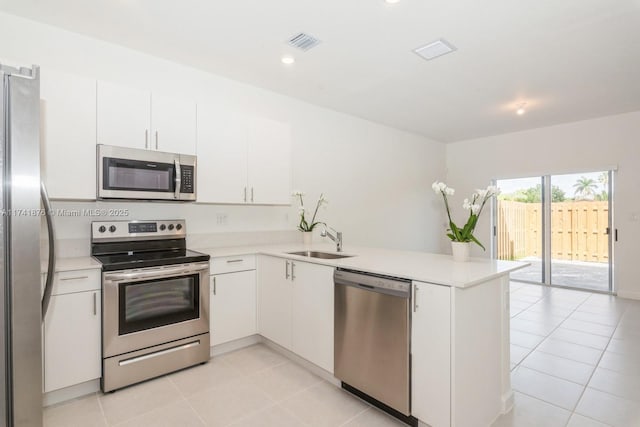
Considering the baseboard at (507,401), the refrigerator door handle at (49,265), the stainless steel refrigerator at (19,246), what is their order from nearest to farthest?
the stainless steel refrigerator at (19,246), the refrigerator door handle at (49,265), the baseboard at (507,401)

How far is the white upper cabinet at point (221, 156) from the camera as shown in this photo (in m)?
2.89

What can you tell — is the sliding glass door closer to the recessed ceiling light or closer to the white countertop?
the recessed ceiling light

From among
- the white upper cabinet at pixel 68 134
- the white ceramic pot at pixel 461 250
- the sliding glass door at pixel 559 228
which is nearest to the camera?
the white upper cabinet at pixel 68 134

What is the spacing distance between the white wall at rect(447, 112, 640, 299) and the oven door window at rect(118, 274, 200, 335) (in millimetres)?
5615

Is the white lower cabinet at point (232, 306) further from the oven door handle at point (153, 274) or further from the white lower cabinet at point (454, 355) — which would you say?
the white lower cabinet at point (454, 355)

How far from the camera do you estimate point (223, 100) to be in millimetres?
3404

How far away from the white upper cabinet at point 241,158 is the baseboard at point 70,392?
1569 millimetres

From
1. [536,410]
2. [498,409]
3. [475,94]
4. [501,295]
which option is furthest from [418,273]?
[475,94]

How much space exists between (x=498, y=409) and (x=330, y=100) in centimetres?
354

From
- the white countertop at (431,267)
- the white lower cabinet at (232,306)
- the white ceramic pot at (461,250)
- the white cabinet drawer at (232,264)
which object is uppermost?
the white ceramic pot at (461,250)

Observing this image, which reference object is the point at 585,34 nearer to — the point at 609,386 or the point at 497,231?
the point at 609,386

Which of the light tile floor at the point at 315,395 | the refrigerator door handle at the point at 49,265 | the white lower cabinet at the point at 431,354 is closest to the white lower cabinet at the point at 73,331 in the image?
the light tile floor at the point at 315,395

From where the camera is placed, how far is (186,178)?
8.90 ft

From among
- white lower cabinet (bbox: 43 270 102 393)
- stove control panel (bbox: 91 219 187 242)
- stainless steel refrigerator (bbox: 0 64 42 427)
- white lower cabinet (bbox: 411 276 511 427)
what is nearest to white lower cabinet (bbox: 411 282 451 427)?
white lower cabinet (bbox: 411 276 511 427)
